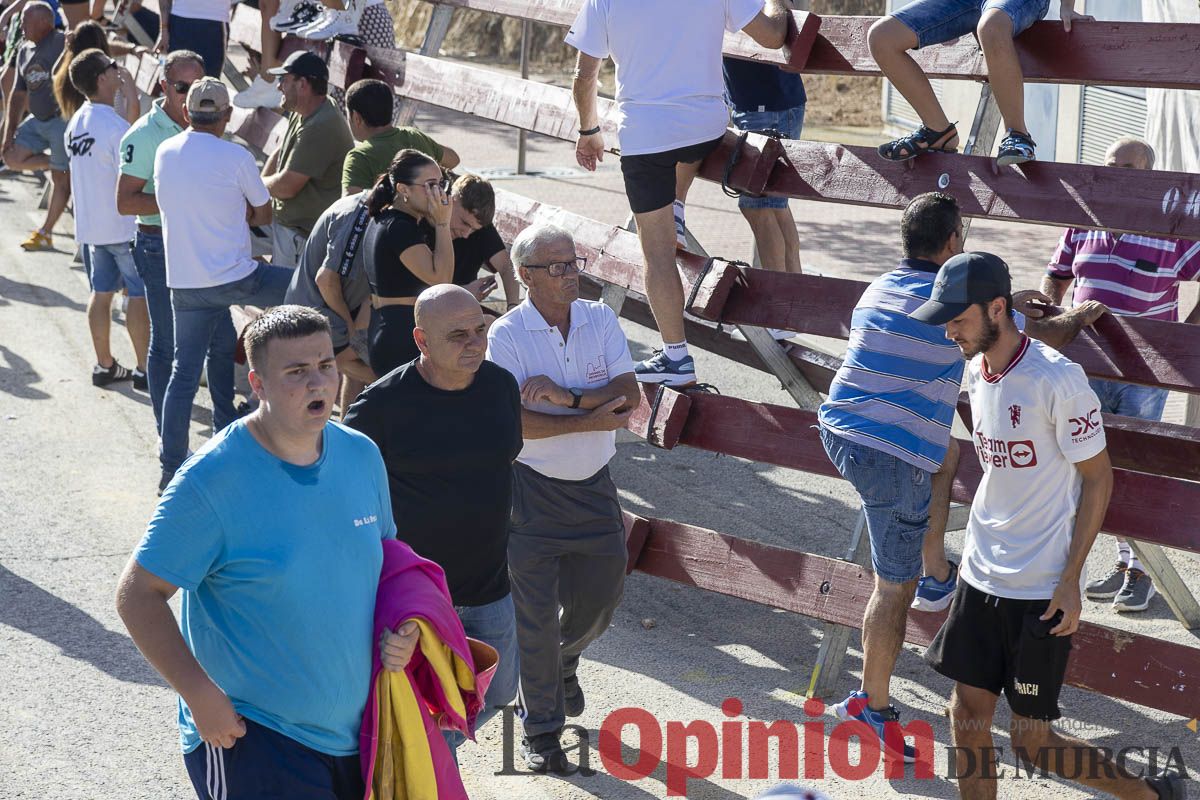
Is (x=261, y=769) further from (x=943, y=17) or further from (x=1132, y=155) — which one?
(x=1132, y=155)

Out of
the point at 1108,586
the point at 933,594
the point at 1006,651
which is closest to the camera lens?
the point at 1006,651

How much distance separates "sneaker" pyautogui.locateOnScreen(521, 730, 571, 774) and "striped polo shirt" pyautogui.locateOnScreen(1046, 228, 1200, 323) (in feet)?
10.9

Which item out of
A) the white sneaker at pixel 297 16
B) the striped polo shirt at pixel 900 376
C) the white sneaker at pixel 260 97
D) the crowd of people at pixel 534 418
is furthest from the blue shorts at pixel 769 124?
the white sneaker at pixel 260 97

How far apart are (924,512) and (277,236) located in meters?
4.91

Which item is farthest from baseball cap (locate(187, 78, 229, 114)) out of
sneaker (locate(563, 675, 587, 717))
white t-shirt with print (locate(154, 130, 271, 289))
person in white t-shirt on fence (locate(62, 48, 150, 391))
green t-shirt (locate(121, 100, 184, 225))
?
sneaker (locate(563, 675, 587, 717))

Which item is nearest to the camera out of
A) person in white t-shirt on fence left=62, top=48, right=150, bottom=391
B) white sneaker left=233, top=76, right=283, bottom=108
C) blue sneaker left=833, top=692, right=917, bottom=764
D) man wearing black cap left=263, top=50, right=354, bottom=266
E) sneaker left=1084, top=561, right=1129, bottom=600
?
blue sneaker left=833, top=692, right=917, bottom=764

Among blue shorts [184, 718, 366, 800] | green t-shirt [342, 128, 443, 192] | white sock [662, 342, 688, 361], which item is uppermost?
green t-shirt [342, 128, 443, 192]

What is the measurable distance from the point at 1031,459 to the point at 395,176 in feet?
9.92

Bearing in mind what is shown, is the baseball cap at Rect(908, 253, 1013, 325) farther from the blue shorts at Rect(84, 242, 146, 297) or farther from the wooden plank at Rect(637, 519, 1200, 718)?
the blue shorts at Rect(84, 242, 146, 297)

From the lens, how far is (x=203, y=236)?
24.7ft

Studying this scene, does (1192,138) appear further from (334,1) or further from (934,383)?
(334,1)

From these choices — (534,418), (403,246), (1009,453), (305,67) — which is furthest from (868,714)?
(305,67)

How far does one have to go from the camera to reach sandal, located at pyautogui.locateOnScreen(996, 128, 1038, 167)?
17.5 feet

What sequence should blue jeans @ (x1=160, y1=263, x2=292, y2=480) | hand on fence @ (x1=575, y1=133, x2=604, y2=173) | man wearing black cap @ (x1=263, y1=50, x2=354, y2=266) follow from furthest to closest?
man wearing black cap @ (x1=263, y1=50, x2=354, y2=266)
blue jeans @ (x1=160, y1=263, x2=292, y2=480)
hand on fence @ (x1=575, y1=133, x2=604, y2=173)
